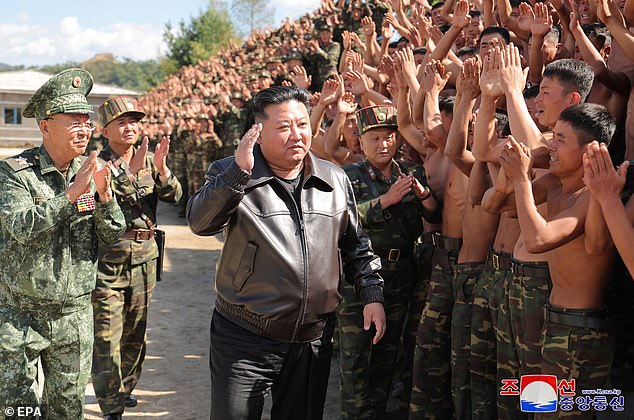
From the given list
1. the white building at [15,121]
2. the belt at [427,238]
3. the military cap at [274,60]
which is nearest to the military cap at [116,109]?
the belt at [427,238]

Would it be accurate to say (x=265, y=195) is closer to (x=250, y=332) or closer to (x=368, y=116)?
(x=250, y=332)

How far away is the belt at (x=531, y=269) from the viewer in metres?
3.39

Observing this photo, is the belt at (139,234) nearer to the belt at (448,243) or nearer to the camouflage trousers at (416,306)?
the camouflage trousers at (416,306)

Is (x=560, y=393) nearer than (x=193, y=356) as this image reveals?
Yes

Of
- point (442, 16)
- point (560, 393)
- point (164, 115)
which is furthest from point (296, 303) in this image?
point (164, 115)

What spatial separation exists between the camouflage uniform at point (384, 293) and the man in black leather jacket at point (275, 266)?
114 centimetres

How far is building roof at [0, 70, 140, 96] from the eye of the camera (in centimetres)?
3562

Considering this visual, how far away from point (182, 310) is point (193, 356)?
1565 mm

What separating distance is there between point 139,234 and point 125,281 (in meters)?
0.36

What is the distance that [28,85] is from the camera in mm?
38219

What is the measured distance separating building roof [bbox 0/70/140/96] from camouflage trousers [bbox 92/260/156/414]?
30088mm

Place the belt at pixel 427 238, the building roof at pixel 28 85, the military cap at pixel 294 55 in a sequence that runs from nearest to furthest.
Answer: the belt at pixel 427 238 → the military cap at pixel 294 55 → the building roof at pixel 28 85

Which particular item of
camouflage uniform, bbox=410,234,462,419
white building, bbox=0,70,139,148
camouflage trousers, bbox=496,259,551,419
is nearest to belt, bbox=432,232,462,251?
camouflage uniform, bbox=410,234,462,419

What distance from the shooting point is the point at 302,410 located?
10.6 feet
